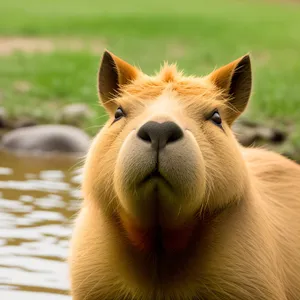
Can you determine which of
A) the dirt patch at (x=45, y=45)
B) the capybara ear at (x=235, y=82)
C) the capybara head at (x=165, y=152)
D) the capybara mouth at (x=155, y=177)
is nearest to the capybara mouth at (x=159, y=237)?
the capybara head at (x=165, y=152)

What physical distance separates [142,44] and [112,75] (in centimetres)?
1753

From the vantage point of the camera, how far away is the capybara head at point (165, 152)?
353cm

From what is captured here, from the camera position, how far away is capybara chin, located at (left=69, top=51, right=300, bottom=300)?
140 inches

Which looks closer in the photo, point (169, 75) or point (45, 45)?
point (169, 75)

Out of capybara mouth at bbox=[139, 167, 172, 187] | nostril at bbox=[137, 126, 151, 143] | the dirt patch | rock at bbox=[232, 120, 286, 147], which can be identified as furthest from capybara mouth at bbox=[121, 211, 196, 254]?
the dirt patch

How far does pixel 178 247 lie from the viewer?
12.9 feet

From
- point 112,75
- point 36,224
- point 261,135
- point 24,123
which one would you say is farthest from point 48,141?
point 112,75

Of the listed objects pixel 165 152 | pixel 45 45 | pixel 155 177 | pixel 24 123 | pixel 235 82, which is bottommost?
pixel 24 123

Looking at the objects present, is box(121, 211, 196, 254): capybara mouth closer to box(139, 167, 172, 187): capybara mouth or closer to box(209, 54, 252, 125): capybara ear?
box(139, 167, 172, 187): capybara mouth

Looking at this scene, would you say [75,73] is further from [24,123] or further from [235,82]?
[235,82]

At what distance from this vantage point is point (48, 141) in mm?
10680

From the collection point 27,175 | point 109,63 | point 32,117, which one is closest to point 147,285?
point 109,63

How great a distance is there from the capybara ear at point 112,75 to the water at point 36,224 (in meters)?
Answer: 1.50

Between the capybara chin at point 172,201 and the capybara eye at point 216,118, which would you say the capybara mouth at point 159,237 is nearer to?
the capybara chin at point 172,201
